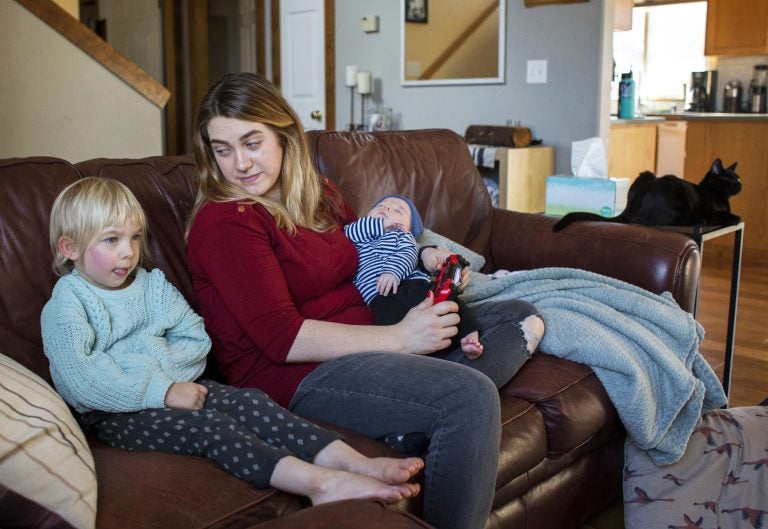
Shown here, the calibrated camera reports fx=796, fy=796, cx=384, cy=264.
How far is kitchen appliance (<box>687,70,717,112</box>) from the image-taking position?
5.83m

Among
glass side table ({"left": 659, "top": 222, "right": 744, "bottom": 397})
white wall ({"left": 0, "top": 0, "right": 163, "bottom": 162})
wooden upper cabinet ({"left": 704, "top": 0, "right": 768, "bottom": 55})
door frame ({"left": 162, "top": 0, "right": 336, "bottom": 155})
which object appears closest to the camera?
glass side table ({"left": 659, "top": 222, "right": 744, "bottom": 397})

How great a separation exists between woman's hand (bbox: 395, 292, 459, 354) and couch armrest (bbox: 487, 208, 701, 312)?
33.9 inches

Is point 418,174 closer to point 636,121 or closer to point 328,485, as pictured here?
point 328,485

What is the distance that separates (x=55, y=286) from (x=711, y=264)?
458 centimetres

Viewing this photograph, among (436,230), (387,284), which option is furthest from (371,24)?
(387,284)

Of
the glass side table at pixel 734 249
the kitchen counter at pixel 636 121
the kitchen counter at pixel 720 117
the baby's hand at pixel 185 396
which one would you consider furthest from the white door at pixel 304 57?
the baby's hand at pixel 185 396

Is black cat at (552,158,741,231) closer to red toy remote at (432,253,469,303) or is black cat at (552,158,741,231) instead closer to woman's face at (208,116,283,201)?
red toy remote at (432,253,469,303)

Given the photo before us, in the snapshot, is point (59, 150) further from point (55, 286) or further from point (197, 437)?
point (197, 437)

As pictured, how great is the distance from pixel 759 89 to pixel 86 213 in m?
5.15

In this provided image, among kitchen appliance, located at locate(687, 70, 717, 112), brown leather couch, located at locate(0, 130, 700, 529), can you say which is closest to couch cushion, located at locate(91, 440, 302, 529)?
brown leather couch, located at locate(0, 130, 700, 529)

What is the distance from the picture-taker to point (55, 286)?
154 cm

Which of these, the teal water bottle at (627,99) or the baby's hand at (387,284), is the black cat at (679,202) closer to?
the baby's hand at (387,284)

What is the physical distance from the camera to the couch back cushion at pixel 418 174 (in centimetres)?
239

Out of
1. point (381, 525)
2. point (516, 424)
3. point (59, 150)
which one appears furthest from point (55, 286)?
point (59, 150)
